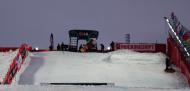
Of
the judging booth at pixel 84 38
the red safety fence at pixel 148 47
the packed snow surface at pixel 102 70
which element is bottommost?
the packed snow surface at pixel 102 70

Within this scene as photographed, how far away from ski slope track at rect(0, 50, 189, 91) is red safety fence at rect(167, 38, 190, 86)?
28cm

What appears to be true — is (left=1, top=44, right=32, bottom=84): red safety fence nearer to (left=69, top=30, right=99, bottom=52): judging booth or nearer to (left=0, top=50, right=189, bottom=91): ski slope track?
(left=0, top=50, right=189, bottom=91): ski slope track

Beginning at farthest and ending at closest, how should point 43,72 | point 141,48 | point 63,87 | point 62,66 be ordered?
point 141,48
point 62,66
point 43,72
point 63,87

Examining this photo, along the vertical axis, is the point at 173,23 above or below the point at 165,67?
above

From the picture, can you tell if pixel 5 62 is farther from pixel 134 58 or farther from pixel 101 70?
pixel 134 58

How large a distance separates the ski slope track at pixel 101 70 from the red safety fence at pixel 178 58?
28 cm

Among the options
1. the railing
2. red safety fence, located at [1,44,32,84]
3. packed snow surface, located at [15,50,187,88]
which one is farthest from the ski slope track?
the railing

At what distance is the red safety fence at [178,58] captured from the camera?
1555 cm

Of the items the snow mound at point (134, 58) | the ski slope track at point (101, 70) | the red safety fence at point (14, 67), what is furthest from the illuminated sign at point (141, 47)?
the red safety fence at point (14, 67)

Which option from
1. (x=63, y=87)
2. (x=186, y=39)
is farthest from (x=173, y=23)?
(x=63, y=87)

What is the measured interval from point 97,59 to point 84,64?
1.37 meters

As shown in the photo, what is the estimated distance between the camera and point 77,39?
78.5ft

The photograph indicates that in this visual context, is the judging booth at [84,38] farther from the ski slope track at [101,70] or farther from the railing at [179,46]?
the railing at [179,46]

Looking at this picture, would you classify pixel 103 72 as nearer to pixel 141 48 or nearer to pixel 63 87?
pixel 141 48
